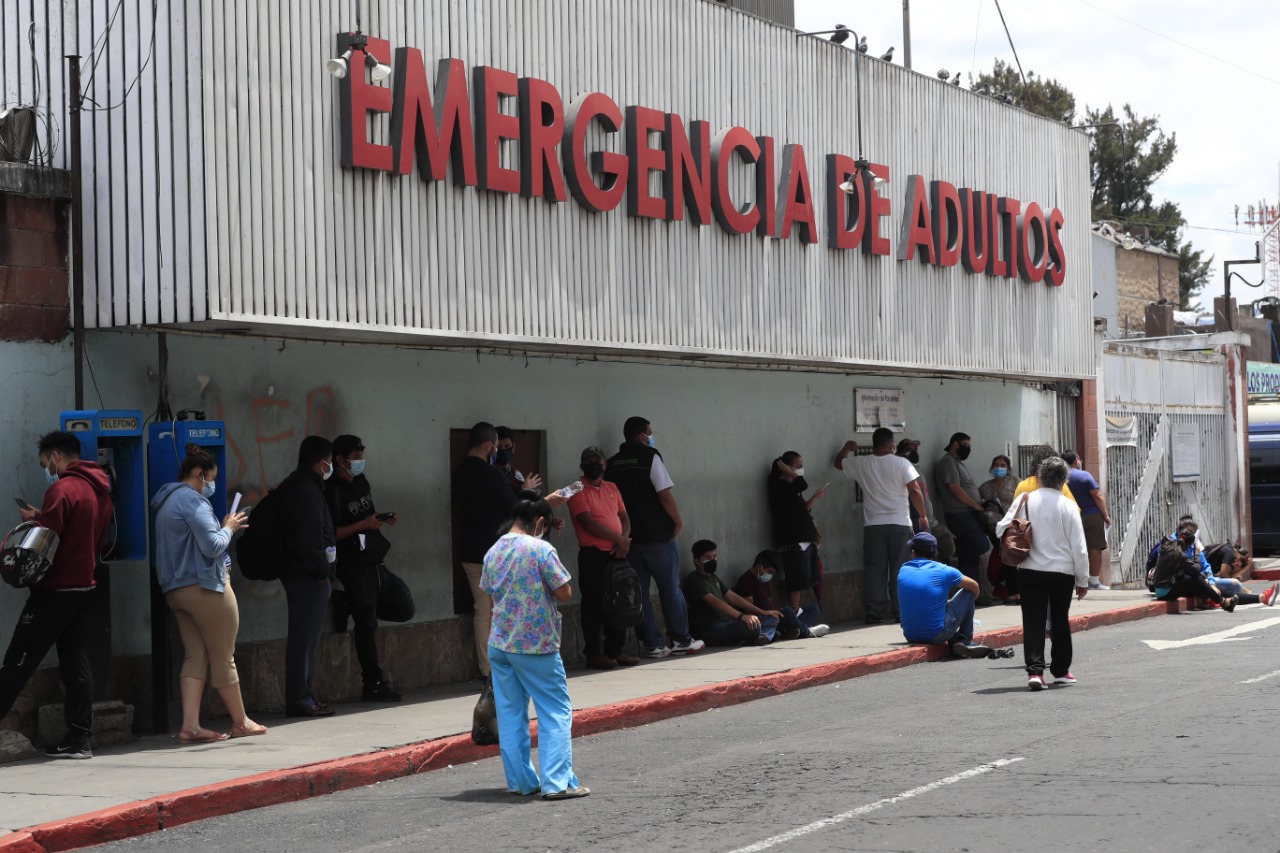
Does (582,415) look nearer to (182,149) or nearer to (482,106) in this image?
(482,106)

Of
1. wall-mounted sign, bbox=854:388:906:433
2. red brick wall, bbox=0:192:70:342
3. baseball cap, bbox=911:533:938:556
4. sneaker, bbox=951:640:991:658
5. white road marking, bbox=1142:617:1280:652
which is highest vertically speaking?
red brick wall, bbox=0:192:70:342

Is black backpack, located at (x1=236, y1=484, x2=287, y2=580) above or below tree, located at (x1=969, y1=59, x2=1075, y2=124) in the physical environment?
below

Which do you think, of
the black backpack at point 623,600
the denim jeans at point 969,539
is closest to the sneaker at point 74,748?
the black backpack at point 623,600

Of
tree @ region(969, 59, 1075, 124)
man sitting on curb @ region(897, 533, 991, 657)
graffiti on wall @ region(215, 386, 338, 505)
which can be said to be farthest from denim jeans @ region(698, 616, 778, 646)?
tree @ region(969, 59, 1075, 124)

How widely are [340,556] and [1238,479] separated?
851 inches

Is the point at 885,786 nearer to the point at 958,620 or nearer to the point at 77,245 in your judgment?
the point at 77,245

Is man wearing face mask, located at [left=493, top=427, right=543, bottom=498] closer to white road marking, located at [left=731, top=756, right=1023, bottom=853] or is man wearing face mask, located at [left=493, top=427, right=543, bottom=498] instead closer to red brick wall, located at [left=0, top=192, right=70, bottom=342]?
red brick wall, located at [left=0, top=192, right=70, bottom=342]

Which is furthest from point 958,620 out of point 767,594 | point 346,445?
point 346,445

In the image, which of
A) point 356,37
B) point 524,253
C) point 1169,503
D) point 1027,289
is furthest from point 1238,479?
point 356,37

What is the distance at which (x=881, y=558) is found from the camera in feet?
61.6

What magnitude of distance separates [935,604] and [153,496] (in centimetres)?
730

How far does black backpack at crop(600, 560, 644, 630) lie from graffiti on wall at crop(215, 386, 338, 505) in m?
2.53

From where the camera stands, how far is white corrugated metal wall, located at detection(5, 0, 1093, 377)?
10.9m

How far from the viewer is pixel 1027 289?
21.5 meters
